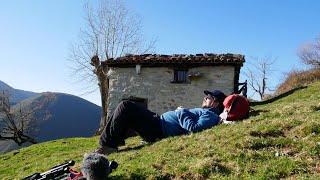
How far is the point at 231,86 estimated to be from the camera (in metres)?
28.8

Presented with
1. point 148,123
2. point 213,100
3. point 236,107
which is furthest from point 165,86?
point 148,123

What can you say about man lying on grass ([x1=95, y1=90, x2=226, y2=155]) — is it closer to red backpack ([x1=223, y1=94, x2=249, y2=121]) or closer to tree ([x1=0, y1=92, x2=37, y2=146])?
red backpack ([x1=223, y1=94, x2=249, y2=121])

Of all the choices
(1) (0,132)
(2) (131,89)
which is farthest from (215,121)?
(1) (0,132)

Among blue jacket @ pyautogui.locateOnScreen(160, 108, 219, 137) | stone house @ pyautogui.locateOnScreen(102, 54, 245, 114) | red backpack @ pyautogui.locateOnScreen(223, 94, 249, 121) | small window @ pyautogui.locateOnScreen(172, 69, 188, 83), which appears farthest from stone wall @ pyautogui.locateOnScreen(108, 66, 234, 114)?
blue jacket @ pyautogui.locateOnScreen(160, 108, 219, 137)

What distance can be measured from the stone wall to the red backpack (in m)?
17.4

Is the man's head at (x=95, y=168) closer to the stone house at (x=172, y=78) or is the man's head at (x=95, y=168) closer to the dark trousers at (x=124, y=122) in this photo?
the dark trousers at (x=124, y=122)

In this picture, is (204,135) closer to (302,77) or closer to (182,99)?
(182,99)

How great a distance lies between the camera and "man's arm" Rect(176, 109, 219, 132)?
34.4 ft

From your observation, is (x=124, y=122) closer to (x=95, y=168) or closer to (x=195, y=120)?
(x=195, y=120)

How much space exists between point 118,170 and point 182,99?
21.2 metres

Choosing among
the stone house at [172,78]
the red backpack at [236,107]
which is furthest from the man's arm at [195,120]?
the stone house at [172,78]

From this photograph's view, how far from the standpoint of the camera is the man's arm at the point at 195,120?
1048 cm

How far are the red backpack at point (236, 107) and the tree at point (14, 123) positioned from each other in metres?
30.4

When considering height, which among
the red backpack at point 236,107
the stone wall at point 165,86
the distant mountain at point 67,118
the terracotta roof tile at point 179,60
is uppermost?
the terracotta roof tile at point 179,60
